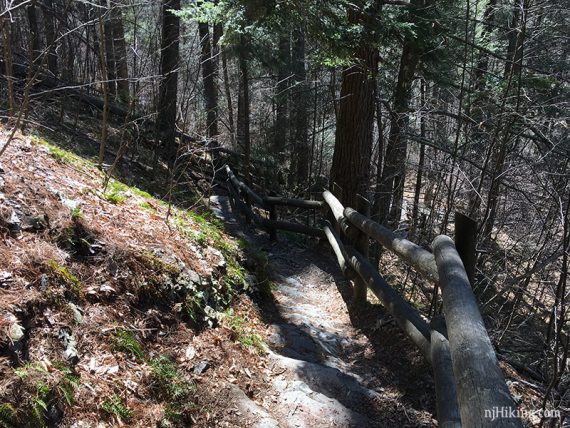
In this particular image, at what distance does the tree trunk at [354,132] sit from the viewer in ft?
27.6

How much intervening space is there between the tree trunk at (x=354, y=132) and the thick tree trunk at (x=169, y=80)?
4.86 m

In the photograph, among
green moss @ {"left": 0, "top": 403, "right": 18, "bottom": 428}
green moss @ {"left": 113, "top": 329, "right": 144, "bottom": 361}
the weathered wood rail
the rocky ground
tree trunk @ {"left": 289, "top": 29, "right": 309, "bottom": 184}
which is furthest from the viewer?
tree trunk @ {"left": 289, "top": 29, "right": 309, "bottom": 184}

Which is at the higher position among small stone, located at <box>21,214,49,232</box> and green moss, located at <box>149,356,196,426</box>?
small stone, located at <box>21,214,49,232</box>

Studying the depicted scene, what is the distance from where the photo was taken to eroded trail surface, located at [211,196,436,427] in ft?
12.4

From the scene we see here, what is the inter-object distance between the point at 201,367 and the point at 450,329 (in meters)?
2.21

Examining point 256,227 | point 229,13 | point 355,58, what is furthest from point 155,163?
point 355,58

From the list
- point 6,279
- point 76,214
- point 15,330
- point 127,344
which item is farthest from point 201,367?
point 76,214

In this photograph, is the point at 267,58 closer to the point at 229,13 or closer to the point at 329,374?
the point at 229,13

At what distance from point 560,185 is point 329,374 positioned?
409 cm

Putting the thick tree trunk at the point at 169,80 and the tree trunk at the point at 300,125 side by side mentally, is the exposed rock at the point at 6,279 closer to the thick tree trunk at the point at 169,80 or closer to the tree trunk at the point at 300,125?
the thick tree trunk at the point at 169,80

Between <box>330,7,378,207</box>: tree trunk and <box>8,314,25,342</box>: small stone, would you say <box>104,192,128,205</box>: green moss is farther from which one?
<box>330,7,378,207</box>: tree trunk

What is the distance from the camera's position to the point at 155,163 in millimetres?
11125

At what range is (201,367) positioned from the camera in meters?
3.80

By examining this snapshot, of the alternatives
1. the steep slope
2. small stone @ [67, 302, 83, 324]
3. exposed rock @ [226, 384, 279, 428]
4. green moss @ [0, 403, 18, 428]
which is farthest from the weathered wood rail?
small stone @ [67, 302, 83, 324]
